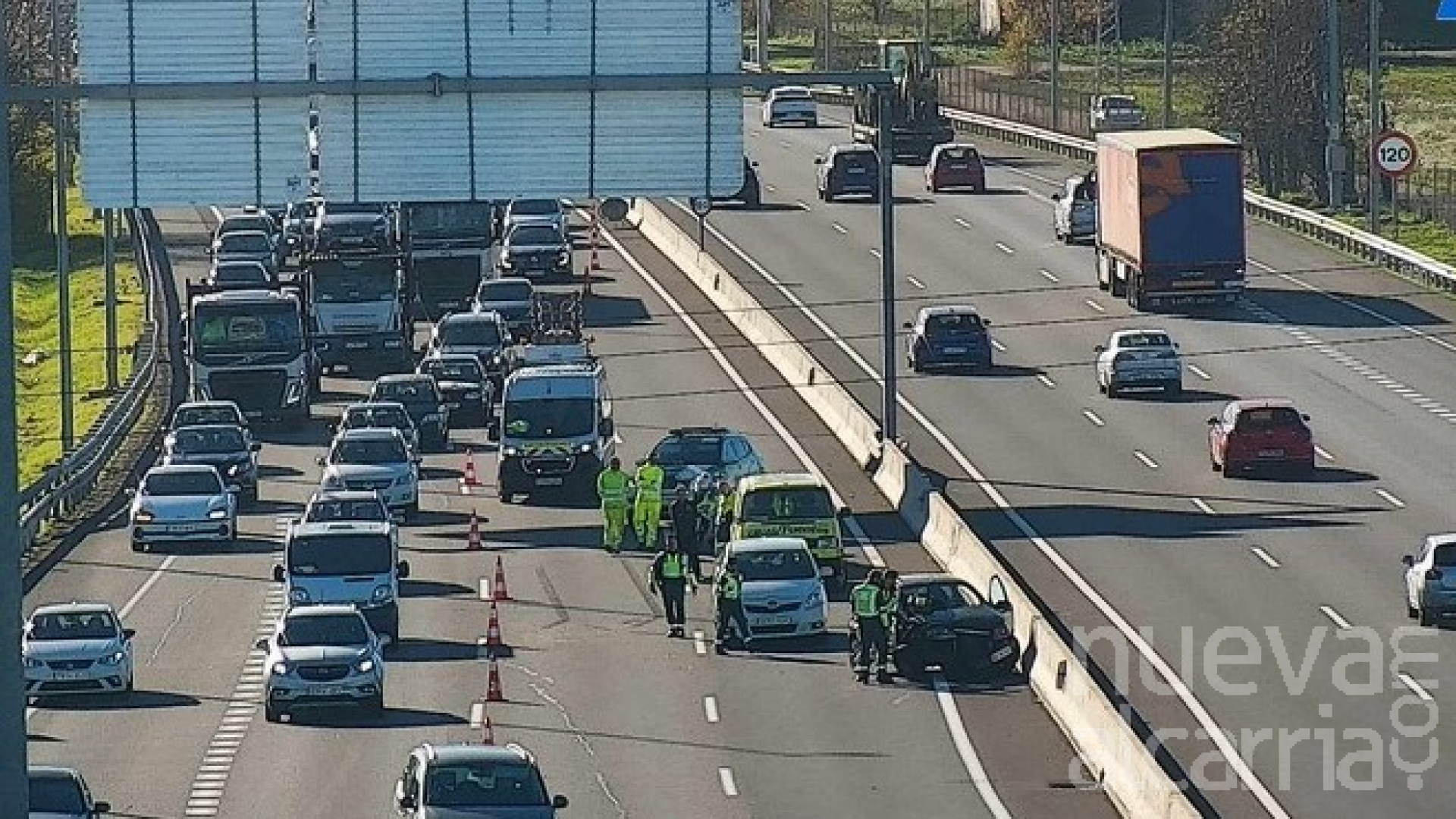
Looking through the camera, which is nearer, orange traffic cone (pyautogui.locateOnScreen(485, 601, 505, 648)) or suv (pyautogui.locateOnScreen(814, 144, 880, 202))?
orange traffic cone (pyautogui.locateOnScreen(485, 601, 505, 648))

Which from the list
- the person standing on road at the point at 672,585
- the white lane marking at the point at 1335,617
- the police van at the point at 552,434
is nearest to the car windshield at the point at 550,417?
the police van at the point at 552,434

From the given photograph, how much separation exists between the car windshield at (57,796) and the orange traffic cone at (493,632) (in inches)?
526

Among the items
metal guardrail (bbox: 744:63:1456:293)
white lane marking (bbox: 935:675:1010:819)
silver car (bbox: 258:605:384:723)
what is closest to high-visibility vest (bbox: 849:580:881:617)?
white lane marking (bbox: 935:675:1010:819)

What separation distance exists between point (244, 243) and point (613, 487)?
39092 millimetres

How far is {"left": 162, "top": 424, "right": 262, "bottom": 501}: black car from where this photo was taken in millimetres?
59375

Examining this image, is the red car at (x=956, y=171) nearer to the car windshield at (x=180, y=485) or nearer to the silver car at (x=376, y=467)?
the silver car at (x=376, y=467)

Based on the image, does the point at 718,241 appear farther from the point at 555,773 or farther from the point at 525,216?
the point at 555,773

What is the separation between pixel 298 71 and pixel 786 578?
32.3 ft

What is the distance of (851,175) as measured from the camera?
323 feet

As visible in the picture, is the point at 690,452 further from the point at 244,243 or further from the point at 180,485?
the point at 244,243

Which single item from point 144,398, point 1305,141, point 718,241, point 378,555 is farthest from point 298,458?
point 1305,141

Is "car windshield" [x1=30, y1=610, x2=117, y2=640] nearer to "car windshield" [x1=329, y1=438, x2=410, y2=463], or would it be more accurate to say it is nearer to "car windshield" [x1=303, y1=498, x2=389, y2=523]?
"car windshield" [x1=303, y1=498, x2=389, y2=523]

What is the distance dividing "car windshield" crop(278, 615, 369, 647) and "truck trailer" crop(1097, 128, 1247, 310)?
35.3m

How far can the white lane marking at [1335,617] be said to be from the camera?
143ft
